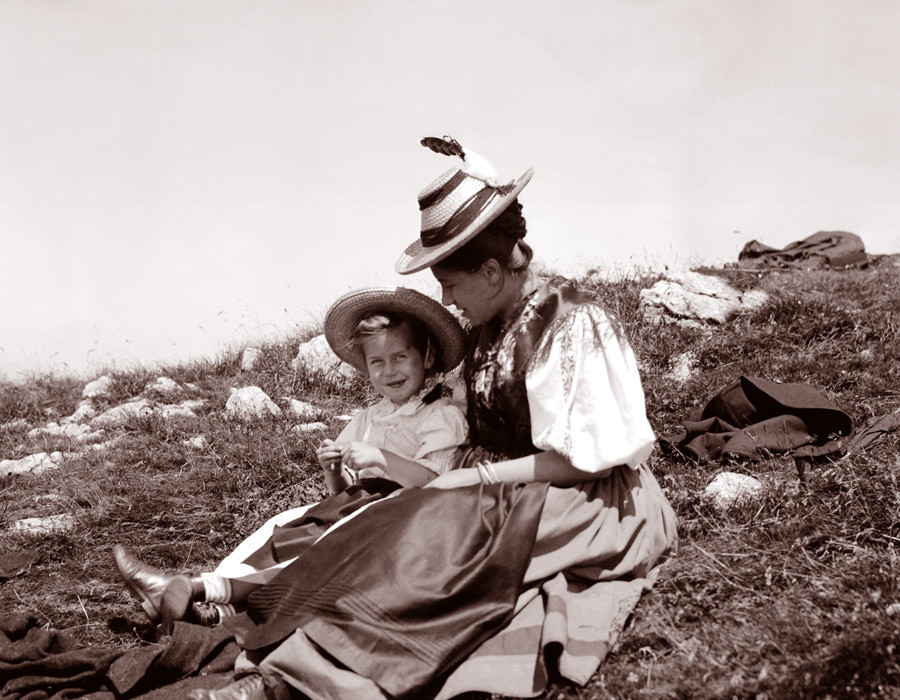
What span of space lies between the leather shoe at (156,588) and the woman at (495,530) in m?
0.34

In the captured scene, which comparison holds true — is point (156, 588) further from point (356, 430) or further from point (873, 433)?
point (873, 433)

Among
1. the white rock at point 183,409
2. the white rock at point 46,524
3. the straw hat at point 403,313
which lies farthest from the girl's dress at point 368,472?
the white rock at point 183,409

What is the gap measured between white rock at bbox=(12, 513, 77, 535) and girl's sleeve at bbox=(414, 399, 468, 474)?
2.70 meters

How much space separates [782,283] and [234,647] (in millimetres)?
7296

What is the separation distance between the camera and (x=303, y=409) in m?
8.18

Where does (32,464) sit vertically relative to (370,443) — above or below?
below

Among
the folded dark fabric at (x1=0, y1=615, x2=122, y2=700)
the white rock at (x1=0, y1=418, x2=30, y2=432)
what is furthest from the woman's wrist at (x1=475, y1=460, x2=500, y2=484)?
the white rock at (x1=0, y1=418, x2=30, y2=432)

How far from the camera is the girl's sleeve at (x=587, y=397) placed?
405cm

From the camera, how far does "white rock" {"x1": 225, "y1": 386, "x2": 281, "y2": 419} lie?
7.98 m

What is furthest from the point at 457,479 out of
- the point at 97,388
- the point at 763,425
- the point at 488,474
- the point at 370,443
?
the point at 97,388

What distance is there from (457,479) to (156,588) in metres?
1.43

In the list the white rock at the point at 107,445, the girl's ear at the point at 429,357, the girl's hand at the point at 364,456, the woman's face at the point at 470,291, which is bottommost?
the white rock at the point at 107,445

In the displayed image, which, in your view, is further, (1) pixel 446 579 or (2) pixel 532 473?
(2) pixel 532 473

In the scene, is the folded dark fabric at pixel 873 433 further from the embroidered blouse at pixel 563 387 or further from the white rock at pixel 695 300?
the white rock at pixel 695 300
